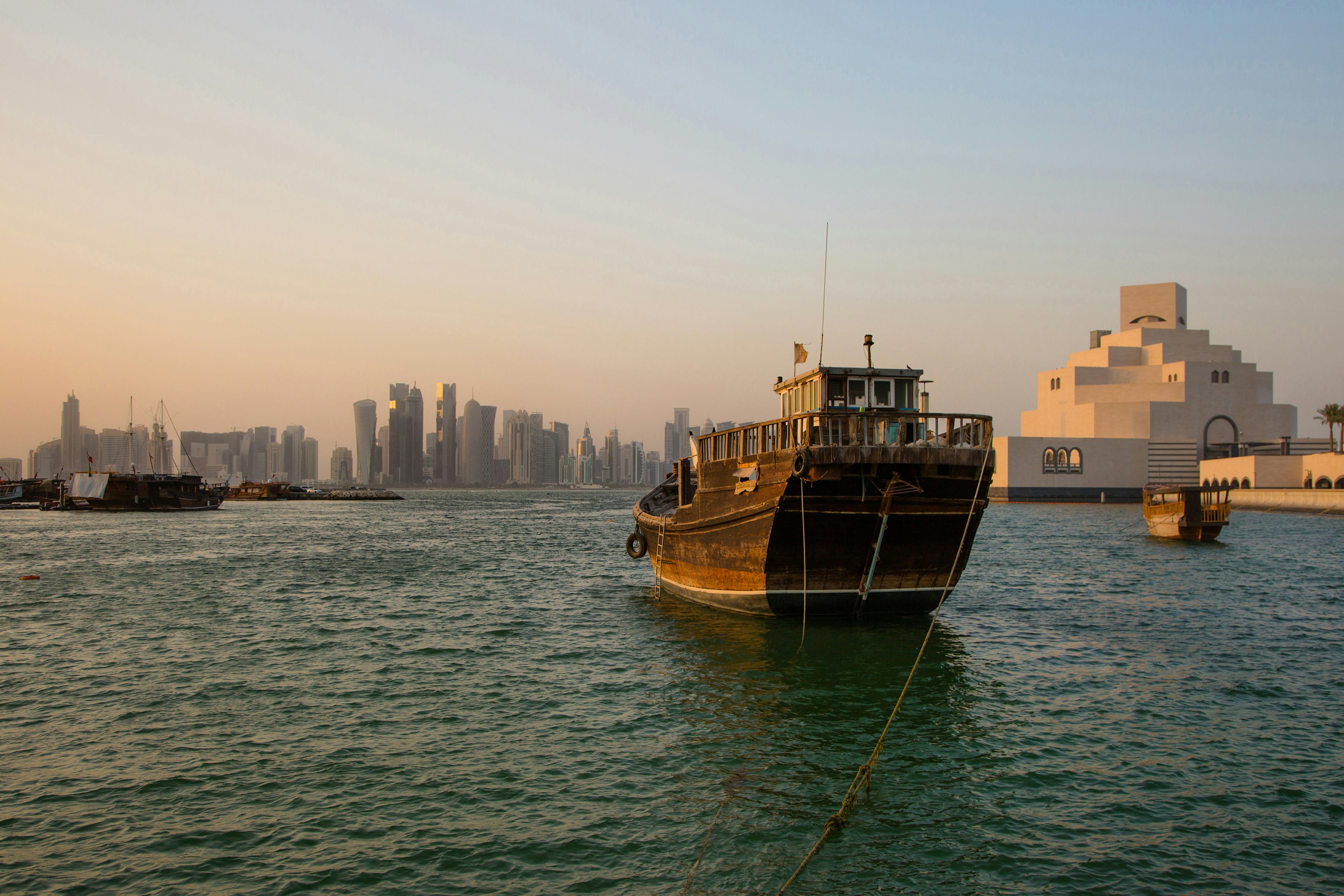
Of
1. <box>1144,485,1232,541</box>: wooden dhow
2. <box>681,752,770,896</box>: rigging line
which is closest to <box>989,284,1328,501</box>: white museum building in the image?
<box>1144,485,1232,541</box>: wooden dhow

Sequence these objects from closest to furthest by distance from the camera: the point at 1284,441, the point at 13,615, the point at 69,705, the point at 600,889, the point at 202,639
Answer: the point at 600,889 → the point at 69,705 → the point at 202,639 → the point at 13,615 → the point at 1284,441

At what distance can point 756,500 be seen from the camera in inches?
655

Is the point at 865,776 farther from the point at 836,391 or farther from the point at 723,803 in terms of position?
the point at 836,391

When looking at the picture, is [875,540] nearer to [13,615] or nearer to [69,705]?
[69,705]

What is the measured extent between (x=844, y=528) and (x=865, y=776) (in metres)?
7.58

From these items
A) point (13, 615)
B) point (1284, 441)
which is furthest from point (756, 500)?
point (1284, 441)

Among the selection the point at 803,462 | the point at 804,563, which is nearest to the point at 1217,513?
the point at 804,563

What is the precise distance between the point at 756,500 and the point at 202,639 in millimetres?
12838

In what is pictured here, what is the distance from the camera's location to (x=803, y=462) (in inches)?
591

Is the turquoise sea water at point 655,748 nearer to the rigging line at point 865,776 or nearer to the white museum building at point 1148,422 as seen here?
the rigging line at point 865,776

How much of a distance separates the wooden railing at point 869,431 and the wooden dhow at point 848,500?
3cm

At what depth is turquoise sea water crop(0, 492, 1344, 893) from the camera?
7102 mm

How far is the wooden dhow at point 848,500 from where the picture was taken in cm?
1557

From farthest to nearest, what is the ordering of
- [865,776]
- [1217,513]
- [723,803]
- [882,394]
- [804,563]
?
[1217,513] < [882,394] < [804,563] < [865,776] < [723,803]
